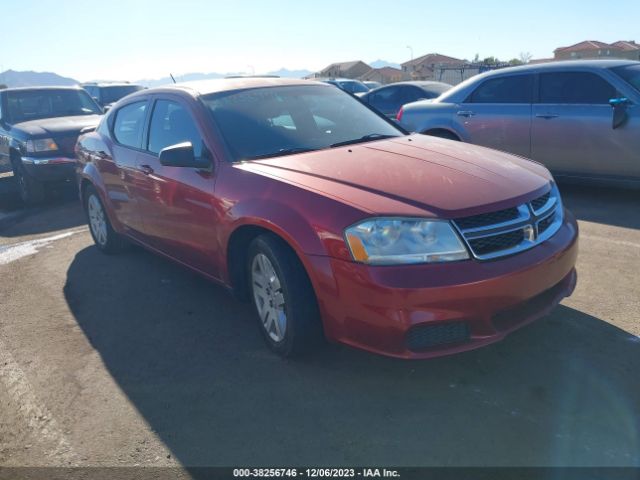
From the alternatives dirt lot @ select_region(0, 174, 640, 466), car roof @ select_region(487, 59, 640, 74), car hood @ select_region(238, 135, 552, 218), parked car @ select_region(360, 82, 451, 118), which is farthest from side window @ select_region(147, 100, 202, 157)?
parked car @ select_region(360, 82, 451, 118)

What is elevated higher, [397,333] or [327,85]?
[327,85]

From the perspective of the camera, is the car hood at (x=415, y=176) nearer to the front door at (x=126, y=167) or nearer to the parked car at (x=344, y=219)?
the parked car at (x=344, y=219)

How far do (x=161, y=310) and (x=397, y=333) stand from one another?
228 centimetres

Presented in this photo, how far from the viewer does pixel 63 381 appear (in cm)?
344

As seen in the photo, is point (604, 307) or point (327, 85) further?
point (327, 85)

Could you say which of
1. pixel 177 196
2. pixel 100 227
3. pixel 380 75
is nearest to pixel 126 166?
pixel 177 196

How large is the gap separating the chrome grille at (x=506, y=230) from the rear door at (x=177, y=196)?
66.5 inches

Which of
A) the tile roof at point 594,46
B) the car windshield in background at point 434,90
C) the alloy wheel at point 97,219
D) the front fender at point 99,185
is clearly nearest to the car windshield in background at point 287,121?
the front fender at point 99,185

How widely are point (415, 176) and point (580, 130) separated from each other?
4.28 metres

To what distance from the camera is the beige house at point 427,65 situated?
43.8 meters

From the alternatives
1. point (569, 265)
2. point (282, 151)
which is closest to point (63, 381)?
point (282, 151)

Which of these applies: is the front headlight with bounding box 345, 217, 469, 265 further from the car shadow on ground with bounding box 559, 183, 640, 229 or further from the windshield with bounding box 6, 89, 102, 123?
the windshield with bounding box 6, 89, 102, 123

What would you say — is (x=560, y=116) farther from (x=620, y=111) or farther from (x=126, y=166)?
(x=126, y=166)

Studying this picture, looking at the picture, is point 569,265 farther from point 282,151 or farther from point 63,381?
point 63,381
